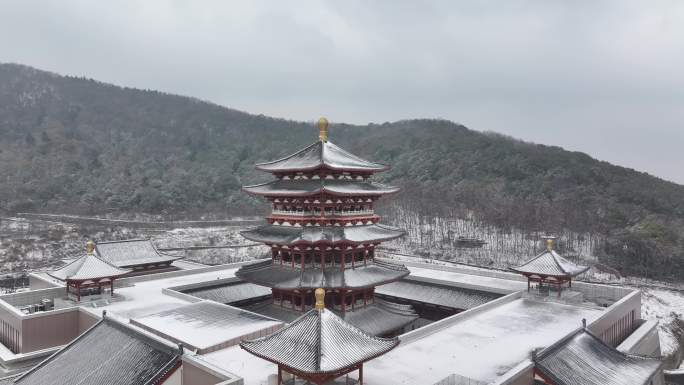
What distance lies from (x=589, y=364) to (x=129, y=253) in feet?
108

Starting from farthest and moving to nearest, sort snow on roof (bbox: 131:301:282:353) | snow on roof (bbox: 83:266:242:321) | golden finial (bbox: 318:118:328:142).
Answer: snow on roof (bbox: 83:266:242:321), golden finial (bbox: 318:118:328:142), snow on roof (bbox: 131:301:282:353)

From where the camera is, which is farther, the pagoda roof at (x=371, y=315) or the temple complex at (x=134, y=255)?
the temple complex at (x=134, y=255)

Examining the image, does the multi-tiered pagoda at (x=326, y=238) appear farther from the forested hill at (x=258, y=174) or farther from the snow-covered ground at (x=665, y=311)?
the forested hill at (x=258, y=174)

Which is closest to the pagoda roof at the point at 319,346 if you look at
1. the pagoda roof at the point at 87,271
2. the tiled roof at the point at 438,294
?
the tiled roof at the point at 438,294

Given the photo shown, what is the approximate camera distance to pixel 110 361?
49.4 feet

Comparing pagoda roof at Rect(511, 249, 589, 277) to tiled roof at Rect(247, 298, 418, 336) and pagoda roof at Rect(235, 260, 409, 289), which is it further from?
pagoda roof at Rect(235, 260, 409, 289)

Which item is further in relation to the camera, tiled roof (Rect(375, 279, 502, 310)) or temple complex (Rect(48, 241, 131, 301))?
tiled roof (Rect(375, 279, 502, 310))

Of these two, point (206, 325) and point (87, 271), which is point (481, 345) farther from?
point (87, 271)

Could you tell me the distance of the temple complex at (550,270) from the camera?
25.2 metres

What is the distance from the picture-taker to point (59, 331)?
73.7 ft

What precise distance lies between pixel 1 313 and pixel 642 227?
65.0 metres

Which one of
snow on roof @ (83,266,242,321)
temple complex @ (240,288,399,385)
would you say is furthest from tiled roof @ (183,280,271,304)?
temple complex @ (240,288,399,385)

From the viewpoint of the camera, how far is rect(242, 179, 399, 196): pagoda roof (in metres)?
20.4

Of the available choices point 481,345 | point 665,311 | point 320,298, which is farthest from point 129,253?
point 665,311
